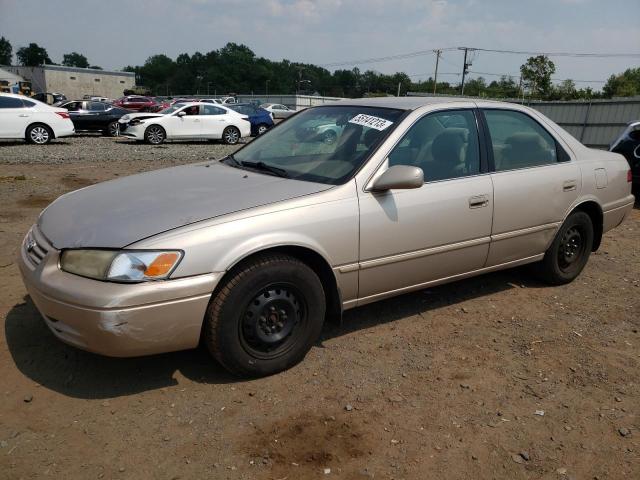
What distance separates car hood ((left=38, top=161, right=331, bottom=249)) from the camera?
108 inches

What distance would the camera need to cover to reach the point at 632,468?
2.43 m

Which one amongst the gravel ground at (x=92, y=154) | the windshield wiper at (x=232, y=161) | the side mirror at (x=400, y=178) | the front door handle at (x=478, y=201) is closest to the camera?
the side mirror at (x=400, y=178)

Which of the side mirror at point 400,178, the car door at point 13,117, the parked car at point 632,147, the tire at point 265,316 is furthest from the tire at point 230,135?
the tire at point 265,316

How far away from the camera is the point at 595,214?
475 centimetres

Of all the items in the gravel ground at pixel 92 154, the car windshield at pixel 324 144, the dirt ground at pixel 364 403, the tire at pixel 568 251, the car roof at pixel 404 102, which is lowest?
the dirt ground at pixel 364 403

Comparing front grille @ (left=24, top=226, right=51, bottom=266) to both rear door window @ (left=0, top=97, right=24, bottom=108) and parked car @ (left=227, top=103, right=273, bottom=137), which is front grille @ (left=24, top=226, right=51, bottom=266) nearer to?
rear door window @ (left=0, top=97, right=24, bottom=108)

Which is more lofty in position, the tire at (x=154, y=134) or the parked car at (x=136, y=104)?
the parked car at (x=136, y=104)

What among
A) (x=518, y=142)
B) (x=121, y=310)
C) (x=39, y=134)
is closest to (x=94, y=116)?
(x=39, y=134)

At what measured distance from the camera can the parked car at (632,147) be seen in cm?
853

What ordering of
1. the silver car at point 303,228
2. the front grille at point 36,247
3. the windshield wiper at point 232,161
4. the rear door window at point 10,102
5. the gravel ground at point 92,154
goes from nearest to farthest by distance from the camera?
1. the silver car at point 303,228
2. the front grille at point 36,247
3. the windshield wiper at point 232,161
4. the gravel ground at point 92,154
5. the rear door window at point 10,102

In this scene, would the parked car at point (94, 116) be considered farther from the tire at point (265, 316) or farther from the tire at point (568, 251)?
the tire at point (265, 316)

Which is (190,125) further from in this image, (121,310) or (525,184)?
(121,310)

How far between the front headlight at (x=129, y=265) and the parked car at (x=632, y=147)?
8203mm

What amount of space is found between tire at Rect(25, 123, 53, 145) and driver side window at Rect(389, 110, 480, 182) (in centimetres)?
1475
